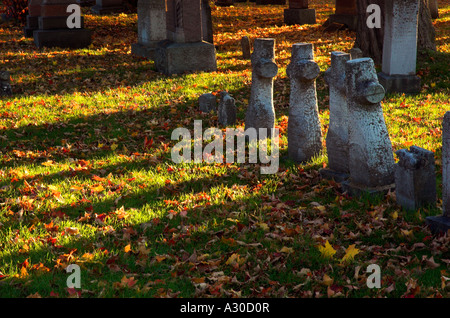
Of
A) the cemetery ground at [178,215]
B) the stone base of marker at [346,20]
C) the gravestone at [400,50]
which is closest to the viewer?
the cemetery ground at [178,215]

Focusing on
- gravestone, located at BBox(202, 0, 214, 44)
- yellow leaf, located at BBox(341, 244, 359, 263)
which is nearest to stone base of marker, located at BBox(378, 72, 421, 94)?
gravestone, located at BBox(202, 0, 214, 44)

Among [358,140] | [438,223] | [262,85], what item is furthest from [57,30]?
[438,223]

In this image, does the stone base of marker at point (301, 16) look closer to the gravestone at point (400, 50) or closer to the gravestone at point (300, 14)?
the gravestone at point (300, 14)

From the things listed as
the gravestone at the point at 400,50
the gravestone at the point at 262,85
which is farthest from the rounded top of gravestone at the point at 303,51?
the gravestone at the point at 400,50

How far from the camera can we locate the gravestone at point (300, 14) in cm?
2014

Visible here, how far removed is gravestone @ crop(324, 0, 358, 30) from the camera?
59.1 feet

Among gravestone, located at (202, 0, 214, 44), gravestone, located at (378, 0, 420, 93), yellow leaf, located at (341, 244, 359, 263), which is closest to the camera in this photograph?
yellow leaf, located at (341, 244, 359, 263)

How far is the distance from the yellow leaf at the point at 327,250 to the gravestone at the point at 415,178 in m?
1.12

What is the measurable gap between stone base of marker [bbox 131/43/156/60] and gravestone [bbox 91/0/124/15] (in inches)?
297

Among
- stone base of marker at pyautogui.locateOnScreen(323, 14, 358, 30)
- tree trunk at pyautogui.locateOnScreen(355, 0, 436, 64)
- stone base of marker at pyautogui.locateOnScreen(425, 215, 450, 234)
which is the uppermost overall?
stone base of marker at pyautogui.locateOnScreen(323, 14, 358, 30)

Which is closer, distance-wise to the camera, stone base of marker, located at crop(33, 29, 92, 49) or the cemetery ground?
the cemetery ground

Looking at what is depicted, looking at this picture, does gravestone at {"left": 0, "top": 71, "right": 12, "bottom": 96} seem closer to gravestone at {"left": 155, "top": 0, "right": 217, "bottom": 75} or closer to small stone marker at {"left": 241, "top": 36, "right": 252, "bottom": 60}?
gravestone at {"left": 155, "top": 0, "right": 217, "bottom": 75}

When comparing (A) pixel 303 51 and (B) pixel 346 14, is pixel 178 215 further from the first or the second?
(B) pixel 346 14

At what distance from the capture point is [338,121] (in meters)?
6.30
